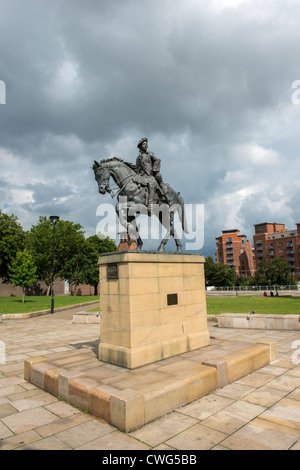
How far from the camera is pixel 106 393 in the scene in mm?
Result: 5012

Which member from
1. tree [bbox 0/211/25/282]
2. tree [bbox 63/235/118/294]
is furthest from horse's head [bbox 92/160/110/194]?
tree [bbox 63/235/118/294]

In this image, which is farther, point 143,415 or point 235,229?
point 235,229

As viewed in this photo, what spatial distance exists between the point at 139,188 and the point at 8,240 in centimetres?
4150

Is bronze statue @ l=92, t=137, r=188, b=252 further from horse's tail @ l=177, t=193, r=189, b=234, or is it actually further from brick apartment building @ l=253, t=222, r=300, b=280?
brick apartment building @ l=253, t=222, r=300, b=280

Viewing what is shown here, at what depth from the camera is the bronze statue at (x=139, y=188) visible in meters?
8.63

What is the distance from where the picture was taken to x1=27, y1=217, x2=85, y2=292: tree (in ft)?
169

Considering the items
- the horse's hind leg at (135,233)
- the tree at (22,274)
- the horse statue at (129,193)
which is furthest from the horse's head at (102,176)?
the tree at (22,274)

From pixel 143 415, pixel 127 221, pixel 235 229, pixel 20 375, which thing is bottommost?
pixel 20 375

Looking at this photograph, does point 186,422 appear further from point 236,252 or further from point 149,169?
point 236,252

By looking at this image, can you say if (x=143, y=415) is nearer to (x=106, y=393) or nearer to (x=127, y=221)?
(x=106, y=393)

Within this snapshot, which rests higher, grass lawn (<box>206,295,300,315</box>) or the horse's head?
the horse's head

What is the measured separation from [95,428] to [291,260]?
110295 mm
